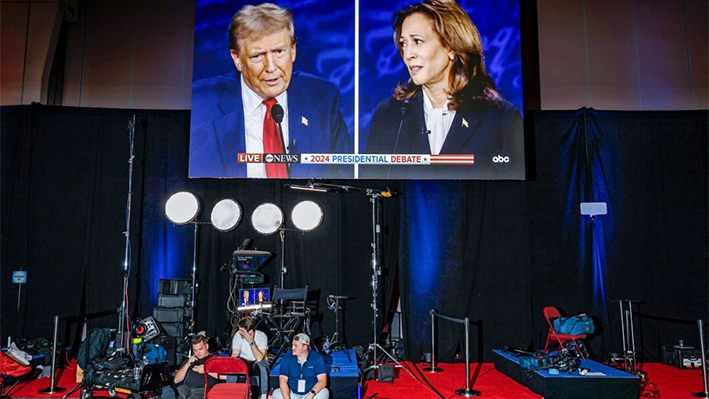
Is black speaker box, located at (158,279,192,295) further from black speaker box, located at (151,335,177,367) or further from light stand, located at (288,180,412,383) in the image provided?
light stand, located at (288,180,412,383)

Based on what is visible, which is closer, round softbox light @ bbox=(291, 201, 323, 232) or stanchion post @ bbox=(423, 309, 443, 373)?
stanchion post @ bbox=(423, 309, 443, 373)

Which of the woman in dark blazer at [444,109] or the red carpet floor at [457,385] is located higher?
the woman in dark blazer at [444,109]

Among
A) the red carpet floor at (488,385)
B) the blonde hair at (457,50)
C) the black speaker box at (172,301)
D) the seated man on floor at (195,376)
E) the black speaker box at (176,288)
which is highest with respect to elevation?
the blonde hair at (457,50)

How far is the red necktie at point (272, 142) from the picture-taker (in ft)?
20.9

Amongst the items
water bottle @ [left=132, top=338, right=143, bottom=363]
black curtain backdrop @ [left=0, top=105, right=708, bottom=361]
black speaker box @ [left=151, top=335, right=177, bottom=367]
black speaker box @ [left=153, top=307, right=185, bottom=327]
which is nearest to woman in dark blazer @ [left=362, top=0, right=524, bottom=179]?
black curtain backdrop @ [left=0, top=105, right=708, bottom=361]

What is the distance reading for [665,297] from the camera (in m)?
7.25

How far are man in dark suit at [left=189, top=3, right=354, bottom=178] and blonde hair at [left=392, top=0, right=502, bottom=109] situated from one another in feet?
3.64

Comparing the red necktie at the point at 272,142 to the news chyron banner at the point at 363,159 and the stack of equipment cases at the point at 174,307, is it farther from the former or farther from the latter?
the stack of equipment cases at the point at 174,307

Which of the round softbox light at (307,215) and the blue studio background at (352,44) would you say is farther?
the round softbox light at (307,215)

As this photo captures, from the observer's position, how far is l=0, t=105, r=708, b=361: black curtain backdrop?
702cm

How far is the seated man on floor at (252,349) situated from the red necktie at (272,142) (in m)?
1.96

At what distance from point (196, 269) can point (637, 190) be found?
21.9 feet

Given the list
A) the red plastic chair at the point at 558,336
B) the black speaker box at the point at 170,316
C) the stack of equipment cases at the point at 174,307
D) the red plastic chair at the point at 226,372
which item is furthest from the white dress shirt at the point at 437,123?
the black speaker box at the point at 170,316

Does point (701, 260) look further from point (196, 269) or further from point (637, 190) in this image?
point (196, 269)
